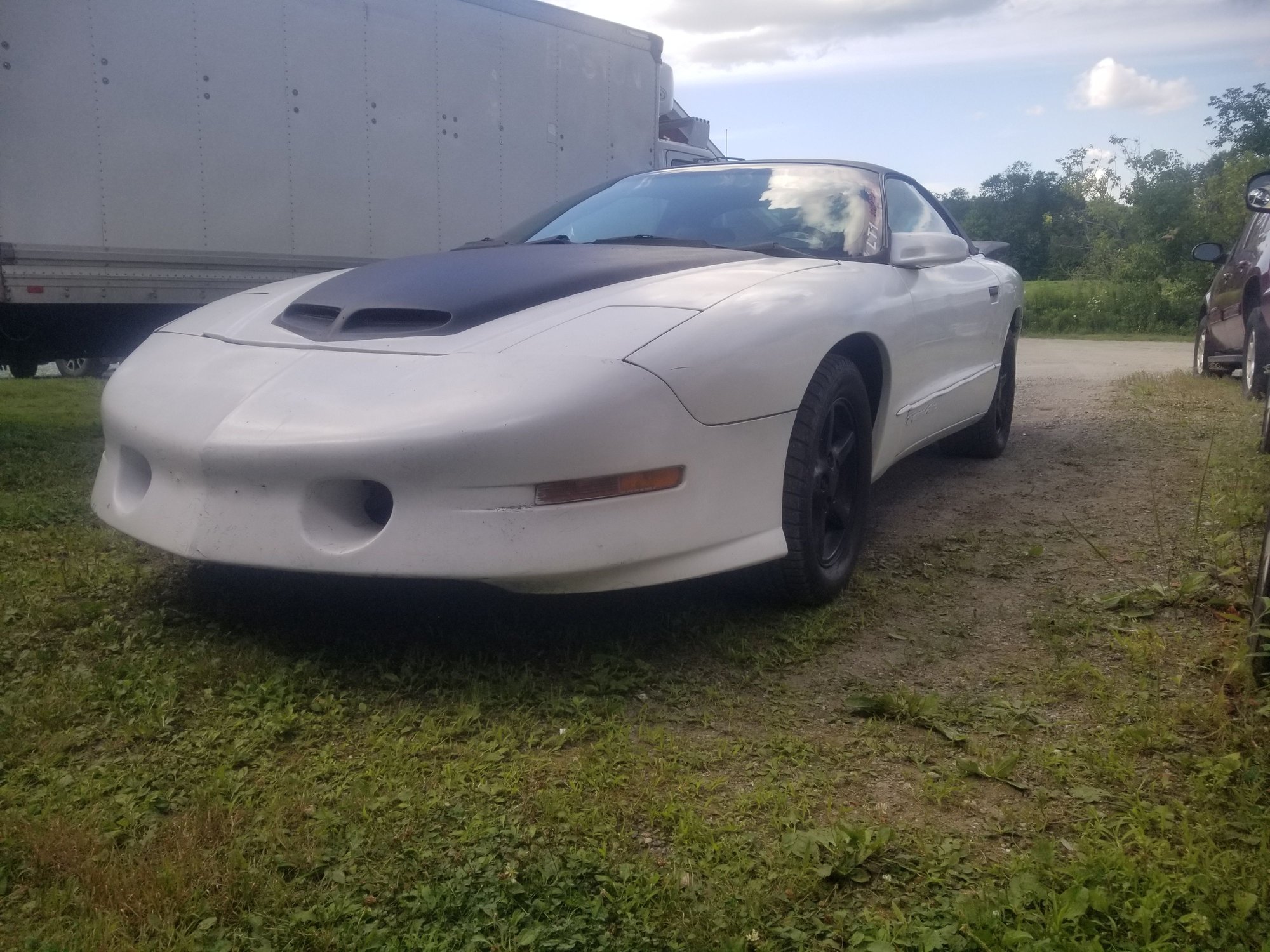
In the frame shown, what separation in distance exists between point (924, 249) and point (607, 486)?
1.84m

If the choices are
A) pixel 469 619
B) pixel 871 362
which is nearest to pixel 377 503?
pixel 469 619

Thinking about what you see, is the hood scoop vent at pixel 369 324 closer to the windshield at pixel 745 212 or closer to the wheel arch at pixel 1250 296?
the windshield at pixel 745 212

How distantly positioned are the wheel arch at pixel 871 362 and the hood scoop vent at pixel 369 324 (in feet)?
4.02

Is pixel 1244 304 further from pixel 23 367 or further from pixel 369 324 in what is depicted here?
pixel 23 367

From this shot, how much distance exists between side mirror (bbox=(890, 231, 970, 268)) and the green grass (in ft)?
3.51

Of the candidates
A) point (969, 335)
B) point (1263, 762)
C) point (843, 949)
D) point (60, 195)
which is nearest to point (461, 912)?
point (843, 949)

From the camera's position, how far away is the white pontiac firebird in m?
2.34

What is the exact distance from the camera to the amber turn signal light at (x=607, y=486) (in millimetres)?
2371

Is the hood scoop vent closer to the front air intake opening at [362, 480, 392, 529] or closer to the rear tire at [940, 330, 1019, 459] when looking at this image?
the front air intake opening at [362, 480, 392, 529]

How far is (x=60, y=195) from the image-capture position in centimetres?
542

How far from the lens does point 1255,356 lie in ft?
21.4

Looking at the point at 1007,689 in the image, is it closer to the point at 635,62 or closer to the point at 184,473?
the point at 184,473

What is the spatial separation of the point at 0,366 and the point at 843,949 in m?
6.57

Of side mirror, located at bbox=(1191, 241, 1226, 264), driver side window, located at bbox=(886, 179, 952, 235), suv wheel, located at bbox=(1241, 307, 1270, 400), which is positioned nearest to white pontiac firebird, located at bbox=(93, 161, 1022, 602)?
driver side window, located at bbox=(886, 179, 952, 235)
